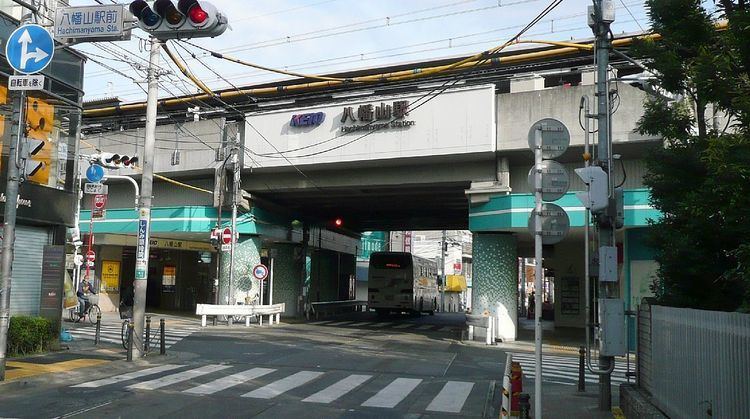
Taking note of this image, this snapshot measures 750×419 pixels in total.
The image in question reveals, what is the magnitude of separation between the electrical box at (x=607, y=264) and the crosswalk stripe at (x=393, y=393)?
14.0 ft

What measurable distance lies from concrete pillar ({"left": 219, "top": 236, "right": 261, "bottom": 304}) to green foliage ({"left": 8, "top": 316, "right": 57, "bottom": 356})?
51.3 ft

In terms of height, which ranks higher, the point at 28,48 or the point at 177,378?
the point at 28,48

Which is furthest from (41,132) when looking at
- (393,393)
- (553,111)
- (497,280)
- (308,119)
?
(497,280)

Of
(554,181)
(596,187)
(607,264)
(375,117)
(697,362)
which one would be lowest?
(697,362)

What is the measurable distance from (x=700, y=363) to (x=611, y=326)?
3.42 meters

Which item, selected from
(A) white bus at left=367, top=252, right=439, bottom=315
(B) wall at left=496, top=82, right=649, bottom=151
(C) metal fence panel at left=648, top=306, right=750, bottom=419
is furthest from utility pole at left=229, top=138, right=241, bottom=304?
(C) metal fence panel at left=648, top=306, right=750, bottom=419

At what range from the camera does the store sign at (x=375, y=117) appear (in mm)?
25531

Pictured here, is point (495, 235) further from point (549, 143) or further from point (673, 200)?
point (549, 143)

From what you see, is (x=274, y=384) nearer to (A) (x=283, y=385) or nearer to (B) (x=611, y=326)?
(A) (x=283, y=385)

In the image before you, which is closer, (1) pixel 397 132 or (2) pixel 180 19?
(2) pixel 180 19

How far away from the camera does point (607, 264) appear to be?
1086 centimetres

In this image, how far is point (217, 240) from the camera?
29.2 metres

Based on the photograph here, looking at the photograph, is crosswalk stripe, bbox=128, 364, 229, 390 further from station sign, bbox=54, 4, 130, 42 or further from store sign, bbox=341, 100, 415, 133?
store sign, bbox=341, 100, 415, 133

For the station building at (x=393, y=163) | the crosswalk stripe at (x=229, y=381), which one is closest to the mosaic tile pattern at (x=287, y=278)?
the station building at (x=393, y=163)
